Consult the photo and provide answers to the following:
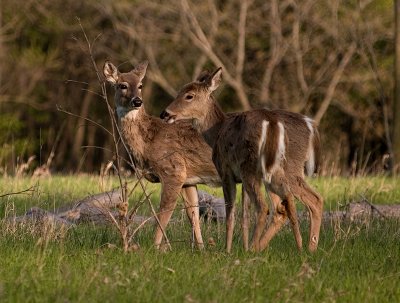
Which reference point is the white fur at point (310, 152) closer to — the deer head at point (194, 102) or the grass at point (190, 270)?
the grass at point (190, 270)

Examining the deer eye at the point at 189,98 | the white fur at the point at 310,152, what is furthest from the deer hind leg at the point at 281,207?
the deer eye at the point at 189,98

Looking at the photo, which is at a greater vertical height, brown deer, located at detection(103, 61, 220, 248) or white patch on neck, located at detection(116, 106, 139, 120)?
white patch on neck, located at detection(116, 106, 139, 120)

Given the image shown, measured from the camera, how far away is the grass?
19.0 ft

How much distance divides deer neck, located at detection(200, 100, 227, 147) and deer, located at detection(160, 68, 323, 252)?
528mm

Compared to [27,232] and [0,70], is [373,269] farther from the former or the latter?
[0,70]

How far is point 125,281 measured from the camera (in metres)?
6.07

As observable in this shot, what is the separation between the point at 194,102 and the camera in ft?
31.5

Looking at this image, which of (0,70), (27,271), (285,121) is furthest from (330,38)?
(27,271)

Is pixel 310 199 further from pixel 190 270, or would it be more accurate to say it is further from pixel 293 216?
pixel 190 270

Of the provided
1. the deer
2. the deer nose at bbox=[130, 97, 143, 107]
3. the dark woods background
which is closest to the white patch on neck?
the deer nose at bbox=[130, 97, 143, 107]

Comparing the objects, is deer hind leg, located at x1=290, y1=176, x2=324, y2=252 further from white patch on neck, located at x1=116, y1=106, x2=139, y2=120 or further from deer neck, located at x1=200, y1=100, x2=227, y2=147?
white patch on neck, located at x1=116, y1=106, x2=139, y2=120

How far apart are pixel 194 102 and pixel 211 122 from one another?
0.24 meters

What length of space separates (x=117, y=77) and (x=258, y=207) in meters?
3.06

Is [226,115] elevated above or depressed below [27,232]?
above
